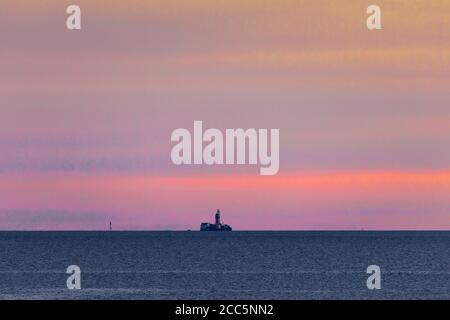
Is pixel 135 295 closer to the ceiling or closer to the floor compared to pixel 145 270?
closer to the floor

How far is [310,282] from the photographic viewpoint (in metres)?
133

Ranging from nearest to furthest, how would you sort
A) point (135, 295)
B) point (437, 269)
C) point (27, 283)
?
point (135, 295) < point (27, 283) < point (437, 269)

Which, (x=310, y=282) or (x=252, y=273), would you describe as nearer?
(x=310, y=282)
